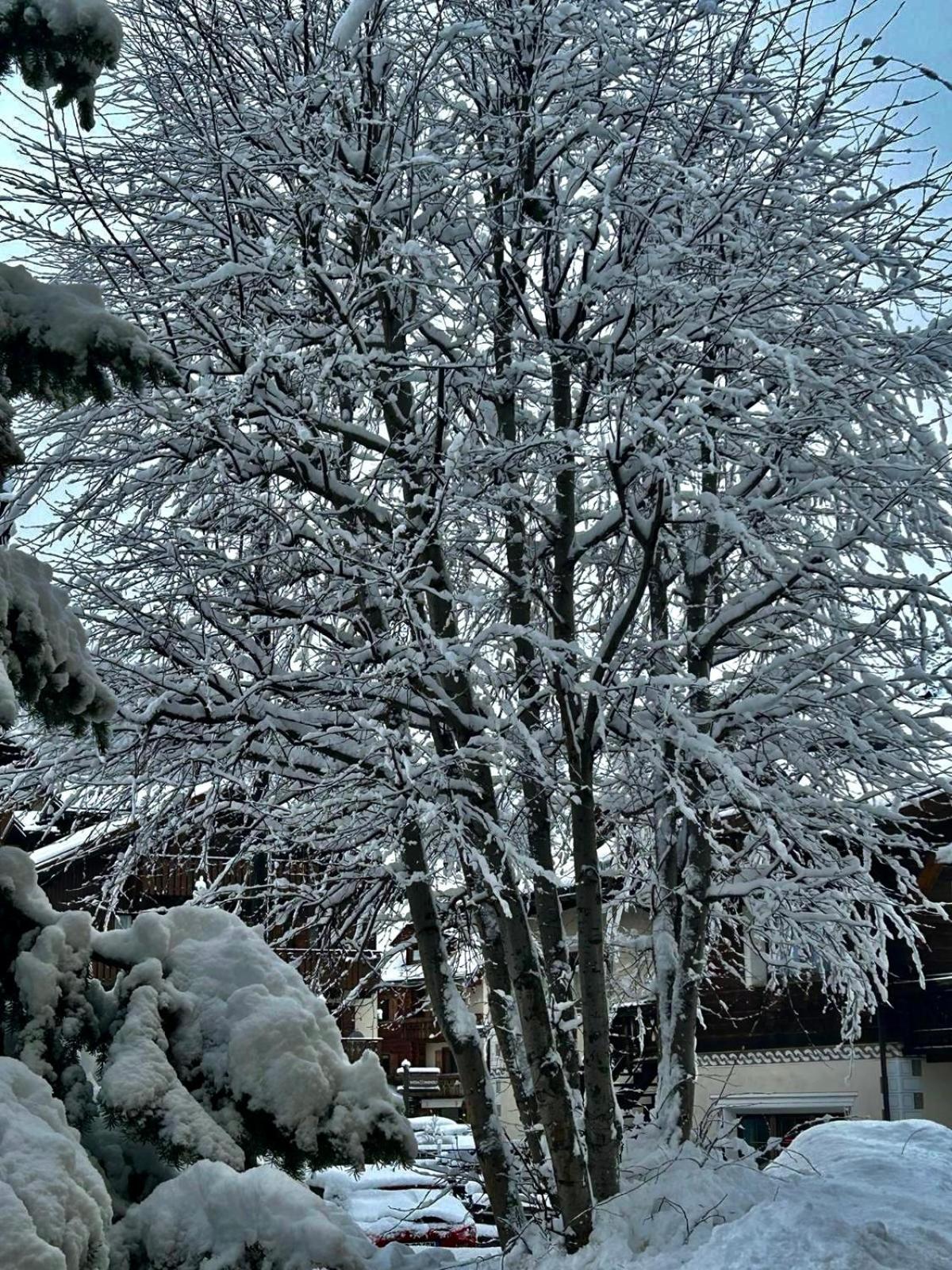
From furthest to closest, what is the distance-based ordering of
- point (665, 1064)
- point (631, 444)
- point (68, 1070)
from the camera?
point (665, 1064), point (631, 444), point (68, 1070)

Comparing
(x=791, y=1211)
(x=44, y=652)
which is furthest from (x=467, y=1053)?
(x=44, y=652)

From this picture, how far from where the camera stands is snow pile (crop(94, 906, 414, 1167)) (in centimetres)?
328

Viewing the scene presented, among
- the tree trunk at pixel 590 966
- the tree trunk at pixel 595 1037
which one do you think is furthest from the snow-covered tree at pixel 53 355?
the tree trunk at pixel 595 1037

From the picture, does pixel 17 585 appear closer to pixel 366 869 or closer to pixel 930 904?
pixel 366 869

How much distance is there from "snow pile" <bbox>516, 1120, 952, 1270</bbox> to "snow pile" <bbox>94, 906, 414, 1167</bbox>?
226cm

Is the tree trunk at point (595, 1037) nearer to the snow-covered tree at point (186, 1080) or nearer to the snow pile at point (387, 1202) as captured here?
the snow-covered tree at point (186, 1080)

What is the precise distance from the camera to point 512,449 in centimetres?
660

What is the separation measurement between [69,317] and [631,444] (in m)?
3.56

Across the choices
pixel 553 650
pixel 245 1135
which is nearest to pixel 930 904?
pixel 553 650

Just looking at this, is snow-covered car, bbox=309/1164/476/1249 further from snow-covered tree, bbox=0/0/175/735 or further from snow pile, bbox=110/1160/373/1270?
snow-covered tree, bbox=0/0/175/735

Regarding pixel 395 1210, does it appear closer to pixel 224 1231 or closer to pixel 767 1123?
pixel 224 1231

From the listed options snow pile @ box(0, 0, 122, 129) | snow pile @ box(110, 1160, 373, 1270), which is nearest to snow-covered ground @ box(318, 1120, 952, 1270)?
snow pile @ box(110, 1160, 373, 1270)

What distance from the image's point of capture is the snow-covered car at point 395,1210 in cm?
1322

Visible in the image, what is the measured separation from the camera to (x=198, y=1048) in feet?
11.0
